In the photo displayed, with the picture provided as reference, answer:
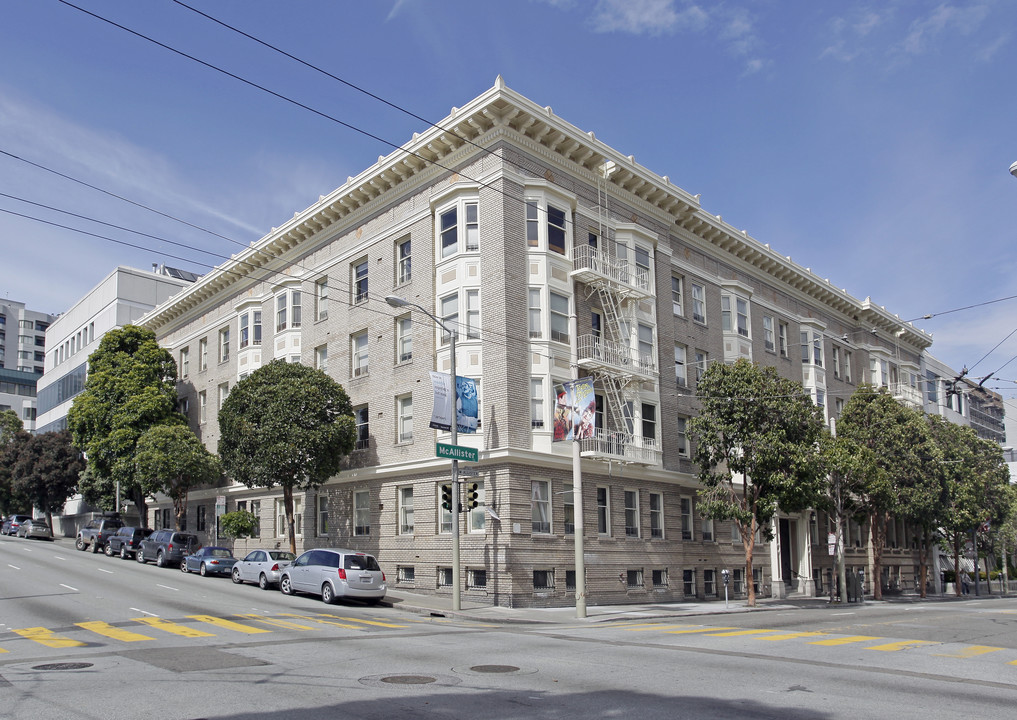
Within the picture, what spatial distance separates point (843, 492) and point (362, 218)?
24.7 meters

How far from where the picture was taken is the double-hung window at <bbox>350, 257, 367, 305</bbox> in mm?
36062

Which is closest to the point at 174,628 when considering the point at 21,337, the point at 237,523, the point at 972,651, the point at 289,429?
the point at 289,429

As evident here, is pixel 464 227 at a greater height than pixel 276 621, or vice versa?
pixel 464 227

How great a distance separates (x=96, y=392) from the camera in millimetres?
46094

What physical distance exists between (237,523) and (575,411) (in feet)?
58.0

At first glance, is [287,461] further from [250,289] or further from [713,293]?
[713,293]

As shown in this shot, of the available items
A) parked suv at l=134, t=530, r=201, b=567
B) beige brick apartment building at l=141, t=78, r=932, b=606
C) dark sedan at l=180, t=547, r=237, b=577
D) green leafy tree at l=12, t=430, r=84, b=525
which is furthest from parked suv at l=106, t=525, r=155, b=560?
green leafy tree at l=12, t=430, r=84, b=525

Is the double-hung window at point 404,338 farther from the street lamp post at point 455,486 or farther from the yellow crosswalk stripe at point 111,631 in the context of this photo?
the yellow crosswalk stripe at point 111,631

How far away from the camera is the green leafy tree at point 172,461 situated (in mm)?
40812

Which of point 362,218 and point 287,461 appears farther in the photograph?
point 362,218

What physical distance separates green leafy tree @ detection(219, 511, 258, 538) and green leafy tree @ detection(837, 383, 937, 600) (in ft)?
94.3

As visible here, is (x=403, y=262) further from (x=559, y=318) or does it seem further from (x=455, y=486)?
(x=455, y=486)

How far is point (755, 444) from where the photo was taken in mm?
30891

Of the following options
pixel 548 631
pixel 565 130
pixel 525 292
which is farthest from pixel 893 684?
pixel 565 130
